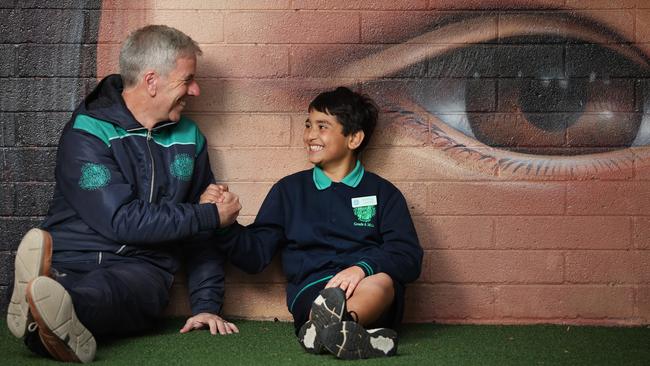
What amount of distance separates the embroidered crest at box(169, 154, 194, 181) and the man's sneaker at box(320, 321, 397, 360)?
114 centimetres

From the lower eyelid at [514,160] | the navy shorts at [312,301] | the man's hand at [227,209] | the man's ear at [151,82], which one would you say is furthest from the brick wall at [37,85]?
the lower eyelid at [514,160]

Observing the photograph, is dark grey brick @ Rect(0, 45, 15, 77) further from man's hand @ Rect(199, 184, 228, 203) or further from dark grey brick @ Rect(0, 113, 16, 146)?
man's hand @ Rect(199, 184, 228, 203)

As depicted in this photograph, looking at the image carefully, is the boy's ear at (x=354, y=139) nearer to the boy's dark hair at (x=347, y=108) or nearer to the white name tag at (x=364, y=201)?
the boy's dark hair at (x=347, y=108)

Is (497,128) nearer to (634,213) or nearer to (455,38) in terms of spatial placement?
(455,38)

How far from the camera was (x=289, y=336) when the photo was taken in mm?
4652

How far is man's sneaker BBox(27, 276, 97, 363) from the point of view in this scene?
3.73 meters

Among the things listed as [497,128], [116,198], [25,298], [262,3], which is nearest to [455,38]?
[497,128]

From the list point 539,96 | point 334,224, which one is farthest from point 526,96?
point 334,224

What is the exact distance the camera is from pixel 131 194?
4.42 metres

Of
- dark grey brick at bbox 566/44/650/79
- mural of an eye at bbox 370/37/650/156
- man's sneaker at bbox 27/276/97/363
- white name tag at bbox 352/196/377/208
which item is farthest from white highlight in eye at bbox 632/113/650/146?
man's sneaker at bbox 27/276/97/363

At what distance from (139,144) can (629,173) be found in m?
2.35

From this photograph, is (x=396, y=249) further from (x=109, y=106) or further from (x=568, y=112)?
(x=109, y=106)

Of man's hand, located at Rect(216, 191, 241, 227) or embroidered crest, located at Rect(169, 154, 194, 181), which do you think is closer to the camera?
man's hand, located at Rect(216, 191, 241, 227)

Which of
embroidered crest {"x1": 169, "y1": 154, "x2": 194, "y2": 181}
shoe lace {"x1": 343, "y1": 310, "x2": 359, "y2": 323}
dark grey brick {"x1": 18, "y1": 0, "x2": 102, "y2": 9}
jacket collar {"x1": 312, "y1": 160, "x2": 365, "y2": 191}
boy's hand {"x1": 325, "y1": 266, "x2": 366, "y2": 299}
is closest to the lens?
shoe lace {"x1": 343, "y1": 310, "x2": 359, "y2": 323}
